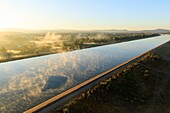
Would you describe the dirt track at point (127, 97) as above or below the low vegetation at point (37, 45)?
above

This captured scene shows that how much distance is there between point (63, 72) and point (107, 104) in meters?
11.2

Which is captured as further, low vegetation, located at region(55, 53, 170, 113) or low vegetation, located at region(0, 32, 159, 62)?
low vegetation, located at region(0, 32, 159, 62)

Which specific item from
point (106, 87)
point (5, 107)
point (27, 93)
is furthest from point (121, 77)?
point (5, 107)

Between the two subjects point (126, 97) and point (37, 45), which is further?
point (37, 45)

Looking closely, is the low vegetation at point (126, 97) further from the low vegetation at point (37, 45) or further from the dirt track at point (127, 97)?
the low vegetation at point (37, 45)

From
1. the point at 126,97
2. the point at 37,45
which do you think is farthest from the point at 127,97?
the point at 37,45

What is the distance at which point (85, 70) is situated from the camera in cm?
2469

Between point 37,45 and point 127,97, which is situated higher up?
point 127,97

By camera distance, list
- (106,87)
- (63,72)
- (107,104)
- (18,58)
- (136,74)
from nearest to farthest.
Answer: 1. (107,104)
2. (106,87)
3. (136,74)
4. (63,72)
5. (18,58)

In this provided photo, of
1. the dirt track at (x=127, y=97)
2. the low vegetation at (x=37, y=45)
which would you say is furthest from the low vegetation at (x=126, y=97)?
the low vegetation at (x=37, y=45)

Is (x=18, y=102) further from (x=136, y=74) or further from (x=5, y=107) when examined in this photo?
(x=136, y=74)

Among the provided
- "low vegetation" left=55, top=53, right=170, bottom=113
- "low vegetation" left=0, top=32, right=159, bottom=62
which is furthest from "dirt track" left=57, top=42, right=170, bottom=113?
"low vegetation" left=0, top=32, right=159, bottom=62

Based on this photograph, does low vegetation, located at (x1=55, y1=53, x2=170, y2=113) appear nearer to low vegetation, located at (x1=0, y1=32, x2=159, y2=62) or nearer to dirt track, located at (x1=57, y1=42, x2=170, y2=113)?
dirt track, located at (x1=57, y1=42, x2=170, y2=113)

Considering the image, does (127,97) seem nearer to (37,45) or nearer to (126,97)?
(126,97)
